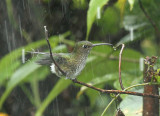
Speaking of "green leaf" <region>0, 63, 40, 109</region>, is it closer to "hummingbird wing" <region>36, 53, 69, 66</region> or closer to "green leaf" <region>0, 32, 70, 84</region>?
"green leaf" <region>0, 32, 70, 84</region>

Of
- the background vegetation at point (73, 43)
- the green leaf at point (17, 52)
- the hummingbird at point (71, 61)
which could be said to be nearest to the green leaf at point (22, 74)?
the background vegetation at point (73, 43)

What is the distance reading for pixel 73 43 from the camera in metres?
2.04

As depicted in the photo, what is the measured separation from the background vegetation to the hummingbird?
0.80 ft

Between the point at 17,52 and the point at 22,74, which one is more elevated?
the point at 17,52

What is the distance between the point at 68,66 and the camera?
3.17 ft

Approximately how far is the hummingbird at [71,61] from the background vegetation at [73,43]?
9.6 inches

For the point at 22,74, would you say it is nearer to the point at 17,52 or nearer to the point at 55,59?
the point at 17,52

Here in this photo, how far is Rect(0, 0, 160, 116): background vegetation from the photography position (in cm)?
178

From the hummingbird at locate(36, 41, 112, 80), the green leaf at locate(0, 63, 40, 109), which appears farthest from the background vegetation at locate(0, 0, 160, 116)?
the hummingbird at locate(36, 41, 112, 80)

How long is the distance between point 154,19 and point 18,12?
1352 millimetres

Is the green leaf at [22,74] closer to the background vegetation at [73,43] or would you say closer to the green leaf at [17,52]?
the background vegetation at [73,43]

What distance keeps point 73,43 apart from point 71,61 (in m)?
1.07

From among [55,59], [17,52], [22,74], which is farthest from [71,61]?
[17,52]

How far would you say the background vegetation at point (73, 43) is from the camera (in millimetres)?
1777
